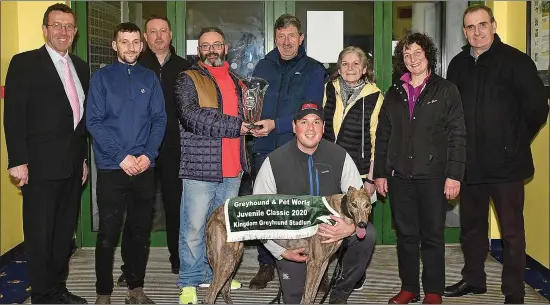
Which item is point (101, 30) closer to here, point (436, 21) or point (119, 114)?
point (119, 114)

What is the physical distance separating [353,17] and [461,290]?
2.80m

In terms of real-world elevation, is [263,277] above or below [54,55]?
below

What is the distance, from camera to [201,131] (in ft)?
13.7

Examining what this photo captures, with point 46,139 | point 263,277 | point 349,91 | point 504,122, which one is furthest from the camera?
point 263,277

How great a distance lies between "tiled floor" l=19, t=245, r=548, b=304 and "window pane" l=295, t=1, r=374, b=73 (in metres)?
1.99

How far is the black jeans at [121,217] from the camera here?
13.2 ft

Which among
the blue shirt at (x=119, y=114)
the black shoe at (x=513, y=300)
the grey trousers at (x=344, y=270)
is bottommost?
the black shoe at (x=513, y=300)

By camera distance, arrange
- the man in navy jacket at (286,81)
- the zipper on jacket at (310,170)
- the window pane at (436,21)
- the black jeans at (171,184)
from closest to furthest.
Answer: the zipper on jacket at (310,170) < the man in navy jacket at (286,81) < the black jeans at (171,184) < the window pane at (436,21)

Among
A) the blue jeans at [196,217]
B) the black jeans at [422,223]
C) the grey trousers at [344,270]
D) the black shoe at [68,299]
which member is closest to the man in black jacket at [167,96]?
the black shoe at [68,299]

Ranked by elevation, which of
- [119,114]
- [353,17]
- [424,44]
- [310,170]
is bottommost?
[310,170]

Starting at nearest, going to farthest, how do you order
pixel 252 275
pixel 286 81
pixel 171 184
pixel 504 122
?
pixel 504 122
pixel 286 81
pixel 171 184
pixel 252 275

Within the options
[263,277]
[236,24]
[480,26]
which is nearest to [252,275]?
[263,277]

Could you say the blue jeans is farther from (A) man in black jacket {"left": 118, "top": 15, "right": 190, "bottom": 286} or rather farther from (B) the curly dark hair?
(B) the curly dark hair

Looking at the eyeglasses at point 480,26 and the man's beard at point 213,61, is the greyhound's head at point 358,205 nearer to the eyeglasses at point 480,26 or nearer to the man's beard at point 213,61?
the man's beard at point 213,61
